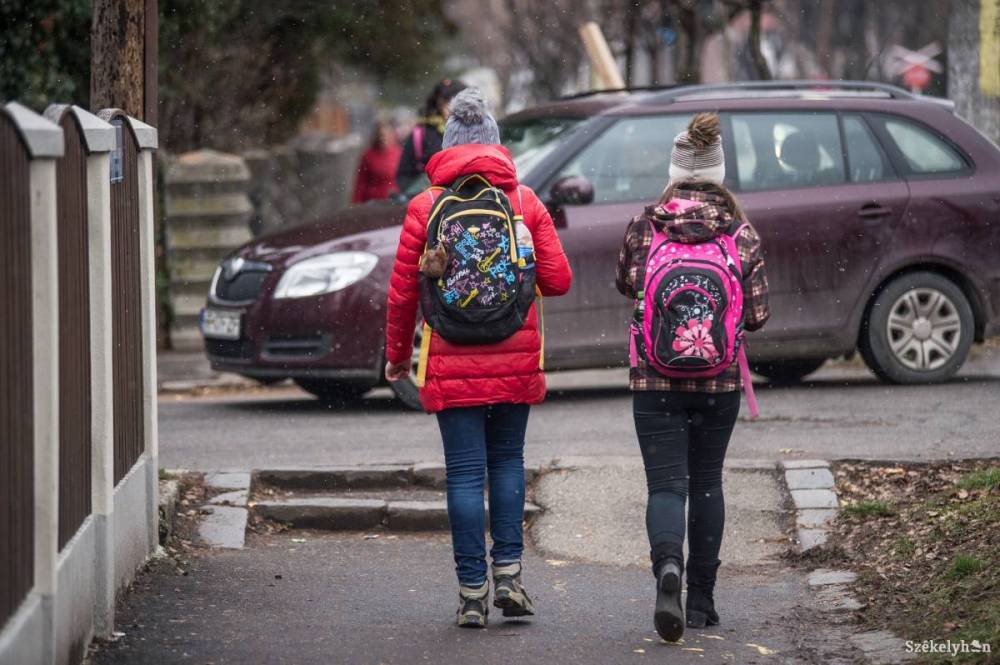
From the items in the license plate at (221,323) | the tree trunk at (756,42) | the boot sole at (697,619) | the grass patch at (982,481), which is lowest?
the boot sole at (697,619)

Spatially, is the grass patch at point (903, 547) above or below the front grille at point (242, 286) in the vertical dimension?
below

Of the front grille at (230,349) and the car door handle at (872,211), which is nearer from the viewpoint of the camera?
the front grille at (230,349)

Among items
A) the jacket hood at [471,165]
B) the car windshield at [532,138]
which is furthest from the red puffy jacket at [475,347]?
the car windshield at [532,138]

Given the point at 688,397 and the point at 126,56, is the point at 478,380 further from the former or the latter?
the point at 126,56

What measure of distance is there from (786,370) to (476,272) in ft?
21.2

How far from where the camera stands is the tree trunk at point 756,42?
16.3 metres

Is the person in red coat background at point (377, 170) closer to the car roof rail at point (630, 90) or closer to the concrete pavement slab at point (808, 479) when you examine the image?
the car roof rail at point (630, 90)

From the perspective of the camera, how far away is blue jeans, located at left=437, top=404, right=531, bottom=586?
5648 millimetres

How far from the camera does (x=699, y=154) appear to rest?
18.4 feet

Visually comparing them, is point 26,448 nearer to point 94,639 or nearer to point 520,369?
point 94,639

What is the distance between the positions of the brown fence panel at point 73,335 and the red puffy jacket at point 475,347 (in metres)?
1.00

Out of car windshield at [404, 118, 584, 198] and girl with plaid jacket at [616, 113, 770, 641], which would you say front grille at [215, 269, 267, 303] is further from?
girl with plaid jacket at [616, 113, 770, 641]

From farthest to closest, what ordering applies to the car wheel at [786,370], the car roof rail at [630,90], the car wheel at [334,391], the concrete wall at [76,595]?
1. the car wheel at [786,370]
2. the car roof rail at [630,90]
3. the car wheel at [334,391]
4. the concrete wall at [76,595]

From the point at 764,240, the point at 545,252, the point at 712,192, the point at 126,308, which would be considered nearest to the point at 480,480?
the point at 545,252
